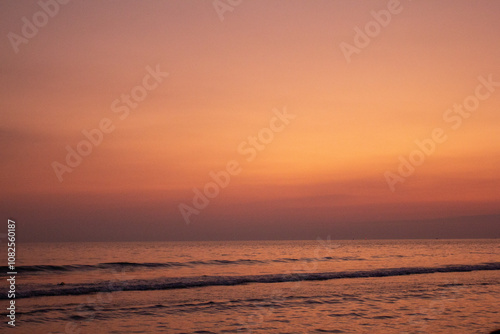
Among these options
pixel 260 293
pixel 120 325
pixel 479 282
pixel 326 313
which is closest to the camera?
pixel 120 325

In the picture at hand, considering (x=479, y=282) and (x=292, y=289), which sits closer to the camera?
(x=292, y=289)

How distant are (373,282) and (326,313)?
1377 centimetres

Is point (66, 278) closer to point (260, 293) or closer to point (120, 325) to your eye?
point (260, 293)

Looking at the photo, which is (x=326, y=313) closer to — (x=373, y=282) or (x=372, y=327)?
(x=372, y=327)

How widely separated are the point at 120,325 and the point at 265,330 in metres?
5.63

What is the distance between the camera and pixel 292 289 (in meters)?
26.9

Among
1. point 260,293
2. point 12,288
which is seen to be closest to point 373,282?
point 260,293

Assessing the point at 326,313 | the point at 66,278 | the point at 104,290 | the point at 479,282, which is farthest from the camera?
the point at 66,278

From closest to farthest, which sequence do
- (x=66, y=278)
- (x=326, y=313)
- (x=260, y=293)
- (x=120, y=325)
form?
1. (x=120, y=325)
2. (x=326, y=313)
3. (x=260, y=293)
4. (x=66, y=278)

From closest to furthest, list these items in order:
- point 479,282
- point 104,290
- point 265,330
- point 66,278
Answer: point 265,330
point 104,290
point 479,282
point 66,278

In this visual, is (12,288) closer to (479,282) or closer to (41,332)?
(41,332)

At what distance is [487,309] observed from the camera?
18.3 metres

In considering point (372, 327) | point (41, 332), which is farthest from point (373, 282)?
point (41, 332)

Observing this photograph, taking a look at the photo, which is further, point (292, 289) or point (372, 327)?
point (292, 289)
